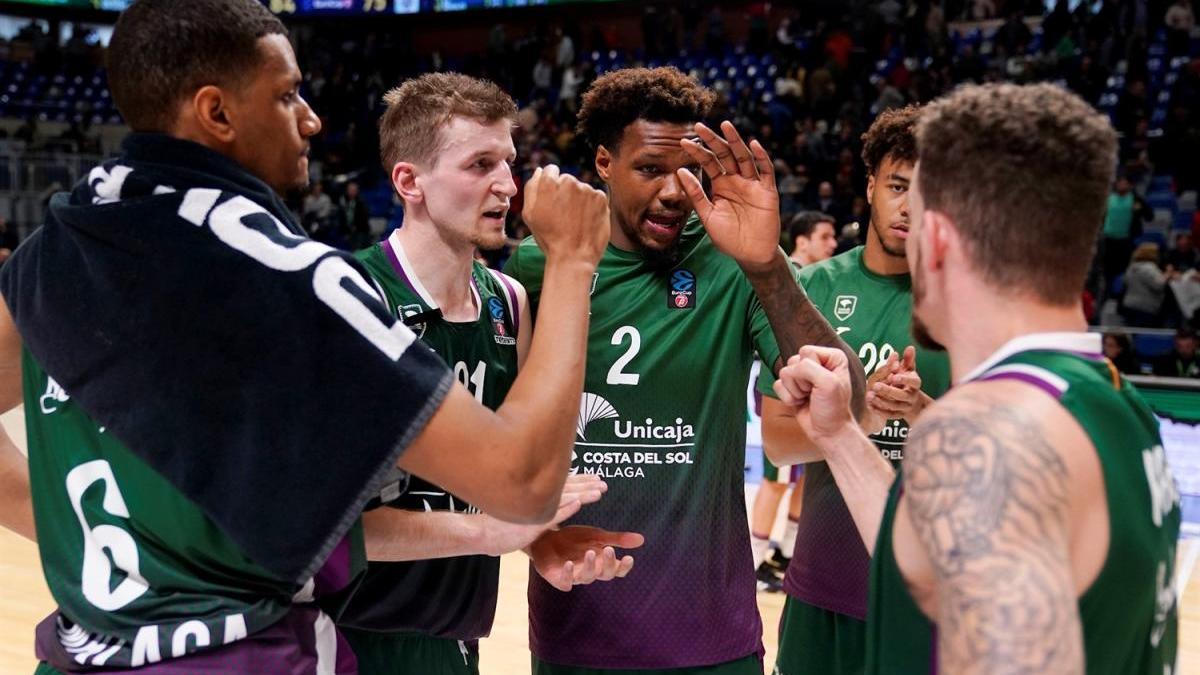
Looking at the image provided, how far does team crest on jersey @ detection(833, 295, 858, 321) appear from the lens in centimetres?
370

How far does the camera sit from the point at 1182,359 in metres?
10.3

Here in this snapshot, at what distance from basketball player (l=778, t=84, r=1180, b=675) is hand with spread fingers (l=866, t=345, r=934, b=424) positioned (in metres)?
1.10

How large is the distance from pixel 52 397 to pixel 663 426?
59.9 inches

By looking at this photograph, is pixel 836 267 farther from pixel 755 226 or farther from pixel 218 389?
pixel 218 389

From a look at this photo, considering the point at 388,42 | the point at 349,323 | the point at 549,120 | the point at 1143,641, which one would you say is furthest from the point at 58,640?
the point at 388,42

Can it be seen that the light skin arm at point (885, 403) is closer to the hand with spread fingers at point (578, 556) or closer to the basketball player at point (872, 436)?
the basketball player at point (872, 436)

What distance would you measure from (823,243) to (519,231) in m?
8.17

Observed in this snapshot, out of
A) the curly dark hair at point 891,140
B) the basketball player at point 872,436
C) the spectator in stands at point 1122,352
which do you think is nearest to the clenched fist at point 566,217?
the basketball player at point 872,436

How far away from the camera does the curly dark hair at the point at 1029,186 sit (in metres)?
1.64

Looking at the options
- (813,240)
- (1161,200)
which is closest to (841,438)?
(813,240)

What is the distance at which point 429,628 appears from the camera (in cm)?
262

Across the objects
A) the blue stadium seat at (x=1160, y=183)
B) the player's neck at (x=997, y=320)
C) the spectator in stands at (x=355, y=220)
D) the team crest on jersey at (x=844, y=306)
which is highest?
the player's neck at (x=997, y=320)

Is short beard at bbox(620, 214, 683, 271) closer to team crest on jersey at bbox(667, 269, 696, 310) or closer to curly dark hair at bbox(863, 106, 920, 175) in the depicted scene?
team crest on jersey at bbox(667, 269, 696, 310)

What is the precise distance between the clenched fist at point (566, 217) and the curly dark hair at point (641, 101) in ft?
3.79
